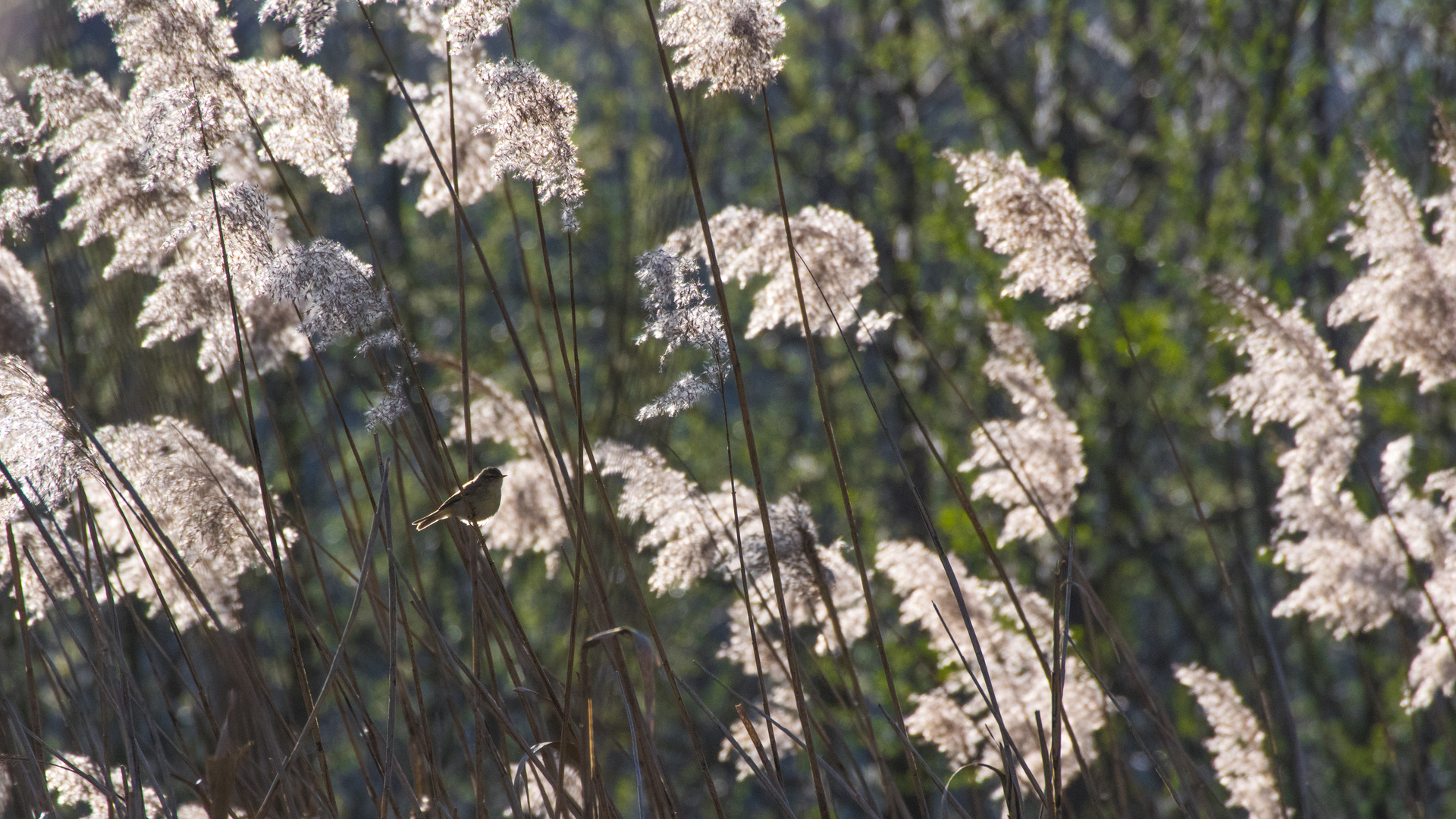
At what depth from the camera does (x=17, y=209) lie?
1.33 m

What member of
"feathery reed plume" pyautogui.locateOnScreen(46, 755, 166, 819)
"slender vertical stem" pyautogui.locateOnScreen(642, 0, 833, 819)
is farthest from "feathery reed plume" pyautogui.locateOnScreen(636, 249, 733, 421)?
"feathery reed plume" pyautogui.locateOnScreen(46, 755, 166, 819)

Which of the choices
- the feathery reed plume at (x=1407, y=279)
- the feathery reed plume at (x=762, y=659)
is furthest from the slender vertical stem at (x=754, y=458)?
the feathery reed plume at (x=1407, y=279)

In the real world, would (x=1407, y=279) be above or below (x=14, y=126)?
below

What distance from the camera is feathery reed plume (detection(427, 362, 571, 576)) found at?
1828 millimetres

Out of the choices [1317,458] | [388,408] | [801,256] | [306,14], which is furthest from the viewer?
[1317,458]

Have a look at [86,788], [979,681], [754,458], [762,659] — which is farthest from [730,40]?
[86,788]

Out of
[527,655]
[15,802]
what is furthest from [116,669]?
[527,655]

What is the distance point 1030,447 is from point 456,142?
123 cm

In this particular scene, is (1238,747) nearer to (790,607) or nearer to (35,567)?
(790,607)

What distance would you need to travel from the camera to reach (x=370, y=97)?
22.7 ft

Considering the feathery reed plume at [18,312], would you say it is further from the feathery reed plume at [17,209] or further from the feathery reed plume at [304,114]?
the feathery reed plume at [304,114]

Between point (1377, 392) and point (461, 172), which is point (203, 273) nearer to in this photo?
point (461, 172)

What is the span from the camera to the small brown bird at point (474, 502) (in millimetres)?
1294

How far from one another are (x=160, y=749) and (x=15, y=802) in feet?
1.59
